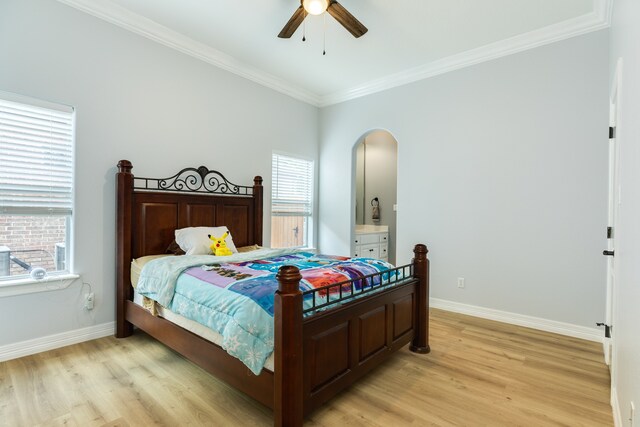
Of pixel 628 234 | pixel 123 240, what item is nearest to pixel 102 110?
pixel 123 240

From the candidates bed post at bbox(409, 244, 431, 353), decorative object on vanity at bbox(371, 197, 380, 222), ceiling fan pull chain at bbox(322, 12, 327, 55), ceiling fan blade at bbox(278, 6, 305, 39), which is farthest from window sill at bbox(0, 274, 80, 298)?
decorative object on vanity at bbox(371, 197, 380, 222)

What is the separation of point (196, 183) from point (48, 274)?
157cm

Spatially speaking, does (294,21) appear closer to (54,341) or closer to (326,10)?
(326,10)

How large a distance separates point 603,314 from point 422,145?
249cm

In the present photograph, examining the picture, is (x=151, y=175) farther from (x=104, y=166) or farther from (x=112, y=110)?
(x=112, y=110)

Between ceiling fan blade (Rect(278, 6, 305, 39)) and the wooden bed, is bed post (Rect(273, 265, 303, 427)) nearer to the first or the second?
the wooden bed

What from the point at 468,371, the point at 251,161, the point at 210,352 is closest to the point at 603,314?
the point at 468,371

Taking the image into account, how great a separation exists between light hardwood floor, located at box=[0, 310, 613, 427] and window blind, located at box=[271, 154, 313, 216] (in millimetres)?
2443

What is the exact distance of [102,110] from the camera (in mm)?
3002

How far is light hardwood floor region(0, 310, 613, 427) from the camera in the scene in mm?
1868

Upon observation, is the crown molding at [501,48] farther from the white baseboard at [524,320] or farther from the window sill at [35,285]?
the window sill at [35,285]

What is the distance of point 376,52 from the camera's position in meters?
3.73

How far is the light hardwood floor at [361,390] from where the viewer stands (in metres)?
1.87

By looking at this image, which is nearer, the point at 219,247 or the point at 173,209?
the point at 219,247
